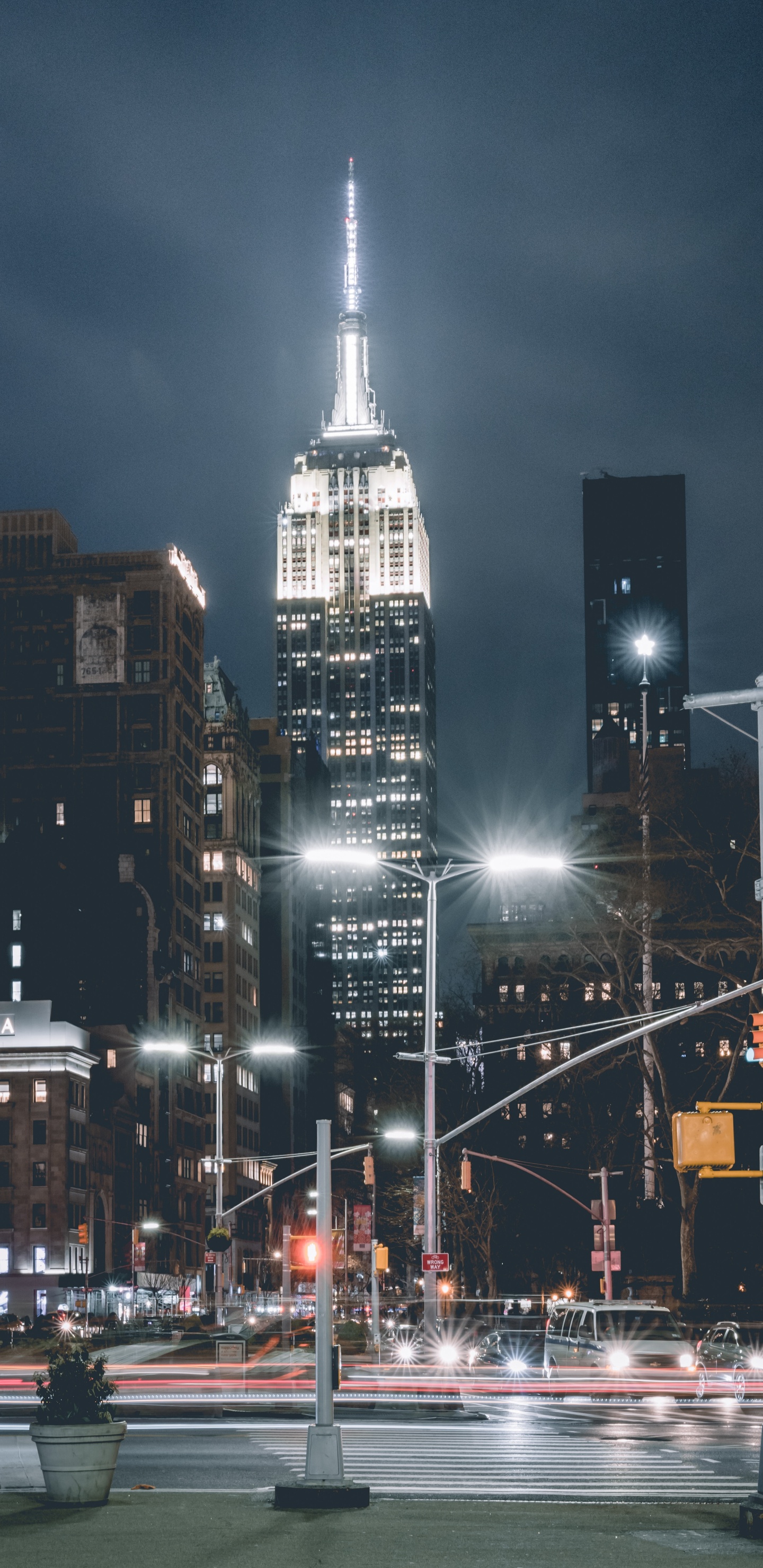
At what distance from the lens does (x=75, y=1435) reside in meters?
18.2

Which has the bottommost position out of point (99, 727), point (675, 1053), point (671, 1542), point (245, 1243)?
point (245, 1243)

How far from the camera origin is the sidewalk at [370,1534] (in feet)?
47.1

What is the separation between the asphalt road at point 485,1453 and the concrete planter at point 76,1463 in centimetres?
149

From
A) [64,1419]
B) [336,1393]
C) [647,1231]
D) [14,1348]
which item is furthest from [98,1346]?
[64,1419]

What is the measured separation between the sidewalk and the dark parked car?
20484 millimetres

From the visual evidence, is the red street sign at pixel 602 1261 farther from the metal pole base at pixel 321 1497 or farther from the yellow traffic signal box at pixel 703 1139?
the metal pole base at pixel 321 1497

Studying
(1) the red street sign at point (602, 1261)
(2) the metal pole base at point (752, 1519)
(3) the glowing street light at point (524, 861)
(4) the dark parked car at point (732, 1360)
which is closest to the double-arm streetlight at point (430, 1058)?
(3) the glowing street light at point (524, 861)

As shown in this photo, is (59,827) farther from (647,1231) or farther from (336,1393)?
(336,1393)

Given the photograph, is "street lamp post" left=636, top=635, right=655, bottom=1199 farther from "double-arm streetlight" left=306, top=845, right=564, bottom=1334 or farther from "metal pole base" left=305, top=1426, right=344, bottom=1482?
"metal pole base" left=305, top=1426, right=344, bottom=1482

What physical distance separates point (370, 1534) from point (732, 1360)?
96.0 ft

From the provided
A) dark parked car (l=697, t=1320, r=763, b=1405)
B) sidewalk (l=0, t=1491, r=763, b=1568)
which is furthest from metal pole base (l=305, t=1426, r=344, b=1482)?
dark parked car (l=697, t=1320, r=763, b=1405)

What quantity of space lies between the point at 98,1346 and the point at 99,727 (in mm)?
101834

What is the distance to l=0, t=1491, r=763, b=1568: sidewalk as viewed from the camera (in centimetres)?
1435

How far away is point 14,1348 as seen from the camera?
201 feet
